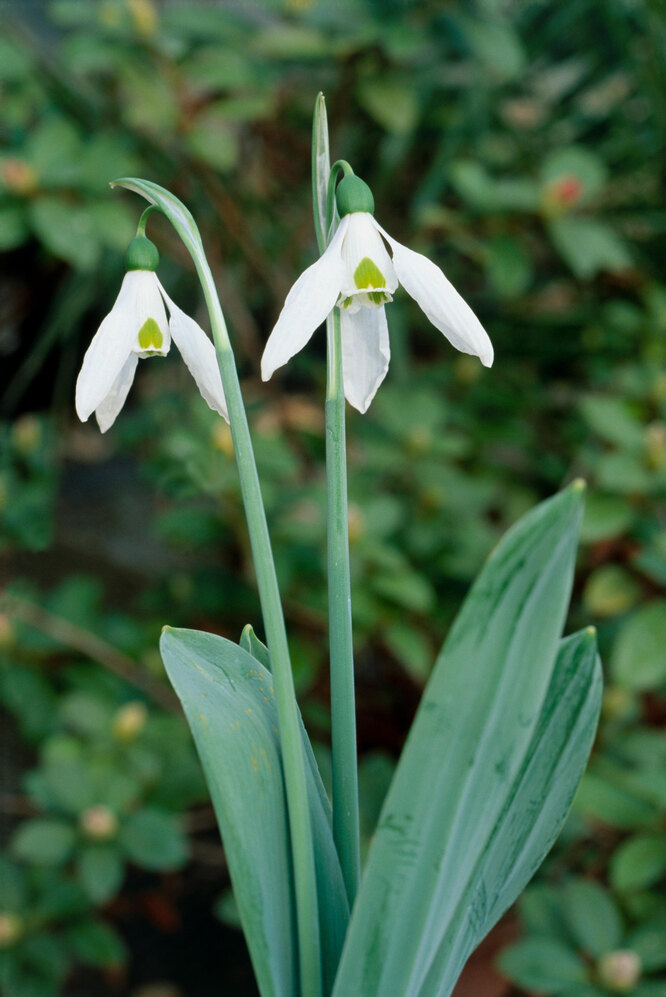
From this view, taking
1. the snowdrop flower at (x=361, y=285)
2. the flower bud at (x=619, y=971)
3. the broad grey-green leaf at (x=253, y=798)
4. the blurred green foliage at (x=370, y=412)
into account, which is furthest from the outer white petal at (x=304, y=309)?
the flower bud at (x=619, y=971)

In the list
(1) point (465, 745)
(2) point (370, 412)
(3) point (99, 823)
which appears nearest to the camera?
(1) point (465, 745)

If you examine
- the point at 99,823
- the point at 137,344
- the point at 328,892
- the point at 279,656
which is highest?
the point at 137,344

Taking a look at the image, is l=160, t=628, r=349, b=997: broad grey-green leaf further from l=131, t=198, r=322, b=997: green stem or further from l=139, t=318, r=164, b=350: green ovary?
l=139, t=318, r=164, b=350: green ovary

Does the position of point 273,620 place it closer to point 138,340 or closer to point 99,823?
point 138,340

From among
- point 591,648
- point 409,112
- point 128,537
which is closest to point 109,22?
point 409,112

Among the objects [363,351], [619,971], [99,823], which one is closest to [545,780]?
[363,351]

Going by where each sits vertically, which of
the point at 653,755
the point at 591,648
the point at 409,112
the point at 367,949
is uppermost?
the point at 409,112

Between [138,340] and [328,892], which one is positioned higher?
[138,340]

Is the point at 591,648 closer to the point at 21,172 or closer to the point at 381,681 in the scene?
the point at 21,172
